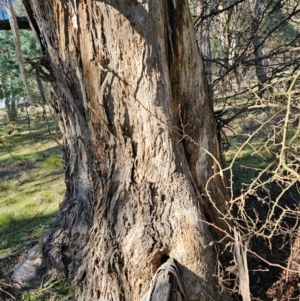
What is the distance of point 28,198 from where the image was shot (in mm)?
6609

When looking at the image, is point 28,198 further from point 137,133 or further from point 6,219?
point 137,133

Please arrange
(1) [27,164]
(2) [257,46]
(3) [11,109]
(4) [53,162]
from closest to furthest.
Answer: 1. (2) [257,46]
2. (4) [53,162]
3. (1) [27,164]
4. (3) [11,109]

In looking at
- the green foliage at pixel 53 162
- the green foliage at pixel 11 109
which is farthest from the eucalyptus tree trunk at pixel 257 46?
the green foliage at pixel 11 109

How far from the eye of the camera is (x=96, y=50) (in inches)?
99.5

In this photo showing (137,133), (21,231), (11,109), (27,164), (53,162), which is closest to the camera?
(137,133)

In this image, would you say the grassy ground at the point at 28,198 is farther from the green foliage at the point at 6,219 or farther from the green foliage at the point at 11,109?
the green foliage at the point at 11,109

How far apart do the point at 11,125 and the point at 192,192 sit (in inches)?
496

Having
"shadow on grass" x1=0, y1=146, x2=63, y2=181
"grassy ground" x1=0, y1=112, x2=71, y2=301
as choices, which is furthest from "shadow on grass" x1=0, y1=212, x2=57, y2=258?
"shadow on grass" x1=0, y1=146, x2=63, y2=181

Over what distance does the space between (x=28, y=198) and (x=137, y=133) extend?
462cm

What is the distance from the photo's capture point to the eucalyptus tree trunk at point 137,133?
2.52m

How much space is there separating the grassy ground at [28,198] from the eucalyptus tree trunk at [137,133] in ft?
2.00

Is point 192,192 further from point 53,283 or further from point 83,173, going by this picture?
point 53,283

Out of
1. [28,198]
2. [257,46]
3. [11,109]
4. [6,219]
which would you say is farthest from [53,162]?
[11,109]

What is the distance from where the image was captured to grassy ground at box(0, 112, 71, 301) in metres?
4.21
